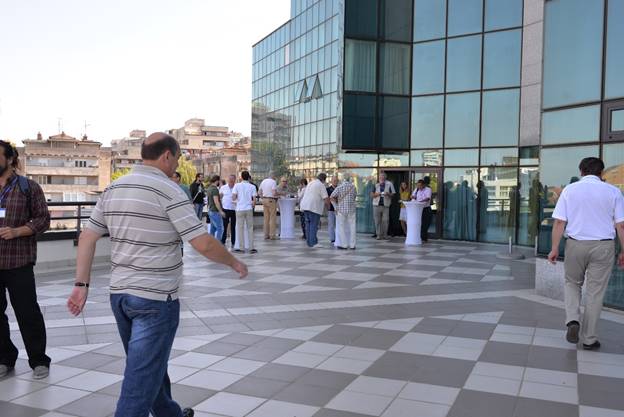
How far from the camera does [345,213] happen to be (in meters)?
14.5

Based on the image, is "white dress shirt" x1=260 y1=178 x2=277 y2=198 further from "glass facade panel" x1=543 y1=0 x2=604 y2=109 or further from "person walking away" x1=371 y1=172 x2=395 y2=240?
"glass facade panel" x1=543 y1=0 x2=604 y2=109

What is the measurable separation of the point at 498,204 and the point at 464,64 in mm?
4139

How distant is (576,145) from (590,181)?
2.69m

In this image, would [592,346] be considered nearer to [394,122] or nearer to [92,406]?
[92,406]

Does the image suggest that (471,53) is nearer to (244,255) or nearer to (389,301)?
(244,255)

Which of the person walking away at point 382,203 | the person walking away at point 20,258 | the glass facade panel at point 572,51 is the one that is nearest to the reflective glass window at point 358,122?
the person walking away at point 382,203

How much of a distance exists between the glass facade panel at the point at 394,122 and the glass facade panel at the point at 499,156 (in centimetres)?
236

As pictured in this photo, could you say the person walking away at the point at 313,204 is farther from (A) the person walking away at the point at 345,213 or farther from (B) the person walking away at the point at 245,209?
(B) the person walking away at the point at 245,209

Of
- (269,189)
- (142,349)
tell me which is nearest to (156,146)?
(142,349)

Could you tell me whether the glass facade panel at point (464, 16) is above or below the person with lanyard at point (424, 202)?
above

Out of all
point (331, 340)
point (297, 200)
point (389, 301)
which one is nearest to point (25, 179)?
point (331, 340)

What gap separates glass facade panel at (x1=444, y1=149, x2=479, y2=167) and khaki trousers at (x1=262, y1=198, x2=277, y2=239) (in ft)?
17.2

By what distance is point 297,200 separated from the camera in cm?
1812

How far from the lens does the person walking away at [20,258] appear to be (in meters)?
4.81
